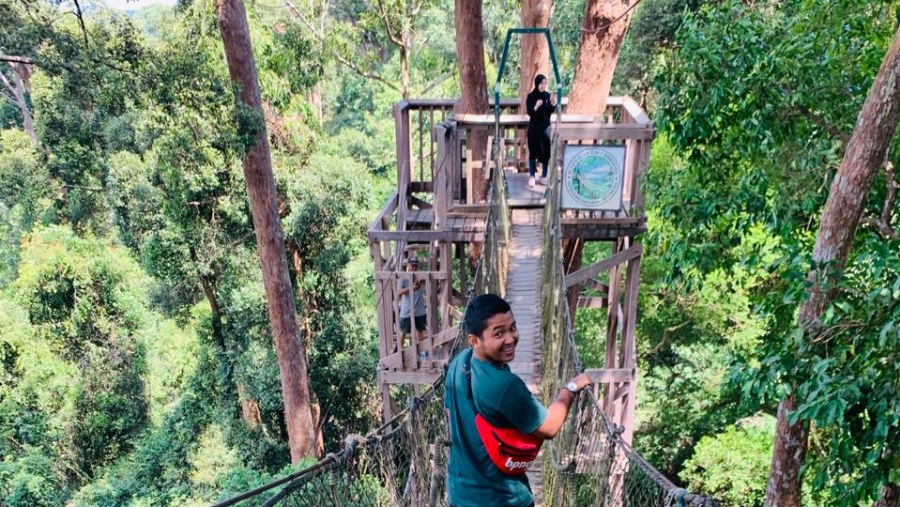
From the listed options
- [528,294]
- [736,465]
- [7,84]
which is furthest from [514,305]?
[7,84]

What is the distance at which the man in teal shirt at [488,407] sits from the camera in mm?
1342

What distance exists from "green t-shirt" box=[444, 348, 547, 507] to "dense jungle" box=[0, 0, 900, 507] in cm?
152

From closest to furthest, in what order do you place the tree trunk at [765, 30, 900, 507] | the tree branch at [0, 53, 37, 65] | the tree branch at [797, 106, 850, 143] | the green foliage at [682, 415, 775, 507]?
the tree trunk at [765, 30, 900, 507], the tree branch at [797, 106, 850, 143], the tree branch at [0, 53, 37, 65], the green foliage at [682, 415, 775, 507]

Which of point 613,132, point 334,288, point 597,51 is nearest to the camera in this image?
point 613,132

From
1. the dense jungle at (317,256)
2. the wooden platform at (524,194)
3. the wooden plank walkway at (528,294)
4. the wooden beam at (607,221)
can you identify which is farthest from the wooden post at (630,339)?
the wooden platform at (524,194)

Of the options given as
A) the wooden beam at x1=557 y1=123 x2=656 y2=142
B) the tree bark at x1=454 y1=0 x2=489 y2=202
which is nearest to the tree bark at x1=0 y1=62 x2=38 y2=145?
the tree bark at x1=454 y1=0 x2=489 y2=202

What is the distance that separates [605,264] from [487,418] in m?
3.37

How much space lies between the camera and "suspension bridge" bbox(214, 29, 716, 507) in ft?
7.52

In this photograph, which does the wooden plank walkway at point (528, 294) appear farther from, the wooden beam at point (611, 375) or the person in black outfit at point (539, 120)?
the wooden beam at point (611, 375)

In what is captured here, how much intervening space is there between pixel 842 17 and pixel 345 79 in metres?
15.9

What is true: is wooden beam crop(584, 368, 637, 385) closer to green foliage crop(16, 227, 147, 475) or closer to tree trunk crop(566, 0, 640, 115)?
tree trunk crop(566, 0, 640, 115)

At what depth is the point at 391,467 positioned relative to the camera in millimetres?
2363

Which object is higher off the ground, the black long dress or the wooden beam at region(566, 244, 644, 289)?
the black long dress

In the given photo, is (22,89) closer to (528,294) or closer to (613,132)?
(528,294)
